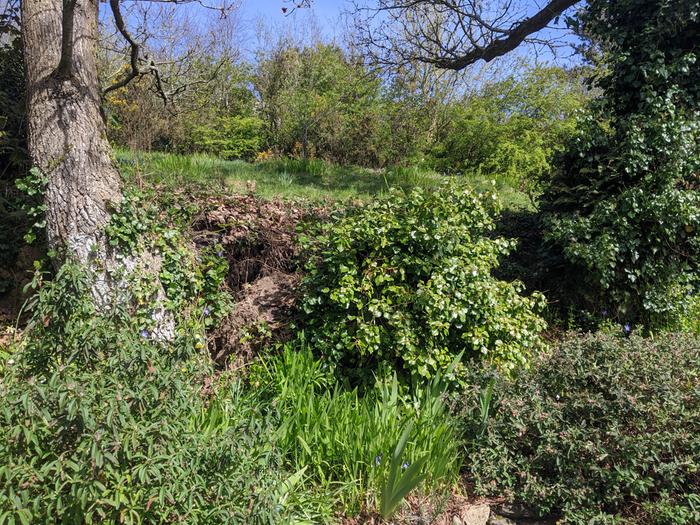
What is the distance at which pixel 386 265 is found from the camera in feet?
12.8

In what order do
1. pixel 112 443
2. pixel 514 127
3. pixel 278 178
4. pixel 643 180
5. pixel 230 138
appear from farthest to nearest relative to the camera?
pixel 230 138
pixel 514 127
pixel 278 178
pixel 643 180
pixel 112 443

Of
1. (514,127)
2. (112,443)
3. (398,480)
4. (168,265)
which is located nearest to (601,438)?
(398,480)

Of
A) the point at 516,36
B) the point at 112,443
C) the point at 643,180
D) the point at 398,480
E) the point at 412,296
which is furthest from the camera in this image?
the point at 516,36

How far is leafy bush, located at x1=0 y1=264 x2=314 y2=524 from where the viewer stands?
197 centimetres

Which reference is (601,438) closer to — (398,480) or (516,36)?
(398,480)

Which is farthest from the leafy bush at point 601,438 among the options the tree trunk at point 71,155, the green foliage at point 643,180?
the tree trunk at point 71,155

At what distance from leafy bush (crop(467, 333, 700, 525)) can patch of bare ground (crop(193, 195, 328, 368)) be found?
183 centimetres

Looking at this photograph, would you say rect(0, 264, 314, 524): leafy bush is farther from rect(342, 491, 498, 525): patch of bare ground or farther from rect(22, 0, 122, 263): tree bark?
rect(22, 0, 122, 263): tree bark

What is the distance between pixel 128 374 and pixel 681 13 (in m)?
5.36

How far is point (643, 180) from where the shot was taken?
478 centimetres

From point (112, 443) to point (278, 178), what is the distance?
5311 millimetres

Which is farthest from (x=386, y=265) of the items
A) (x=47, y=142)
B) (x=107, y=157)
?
(x=47, y=142)

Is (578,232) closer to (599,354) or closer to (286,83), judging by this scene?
(599,354)

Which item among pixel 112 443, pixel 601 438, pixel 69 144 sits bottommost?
pixel 601 438
